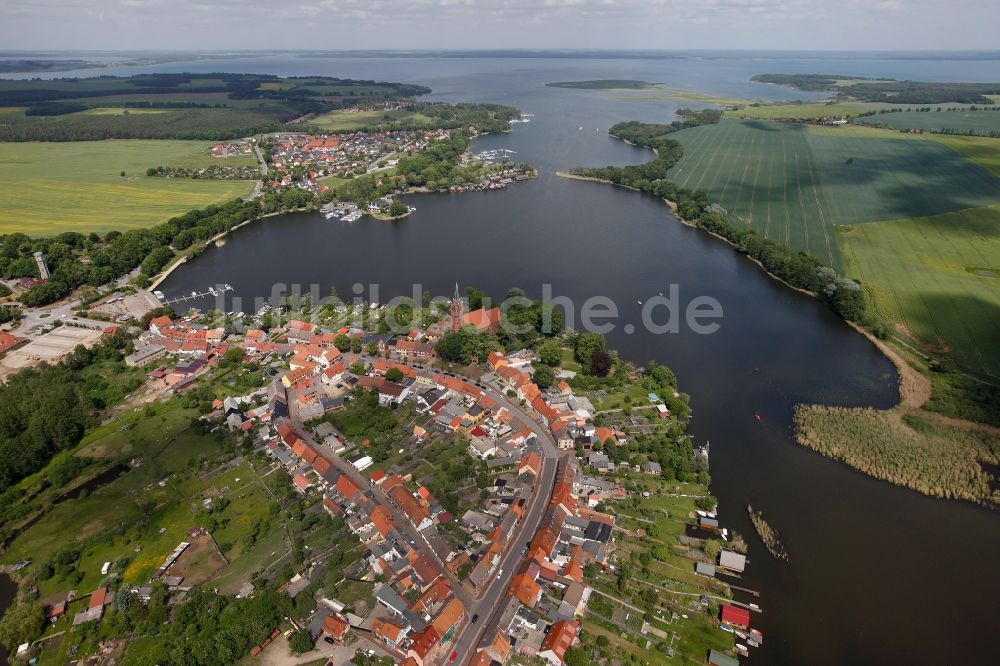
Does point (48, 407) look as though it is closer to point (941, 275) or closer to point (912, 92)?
point (941, 275)

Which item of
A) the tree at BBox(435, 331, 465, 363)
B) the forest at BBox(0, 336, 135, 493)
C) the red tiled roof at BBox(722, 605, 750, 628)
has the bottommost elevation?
the red tiled roof at BBox(722, 605, 750, 628)

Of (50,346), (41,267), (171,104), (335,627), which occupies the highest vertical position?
(171,104)

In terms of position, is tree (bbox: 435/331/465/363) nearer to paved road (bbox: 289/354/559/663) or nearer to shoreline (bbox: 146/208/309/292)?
paved road (bbox: 289/354/559/663)

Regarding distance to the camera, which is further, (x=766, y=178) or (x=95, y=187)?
(x=766, y=178)

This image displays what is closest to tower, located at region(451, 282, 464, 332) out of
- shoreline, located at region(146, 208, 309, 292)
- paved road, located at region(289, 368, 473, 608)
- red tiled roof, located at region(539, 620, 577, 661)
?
paved road, located at region(289, 368, 473, 608)

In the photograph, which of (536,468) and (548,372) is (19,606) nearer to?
(536,468)

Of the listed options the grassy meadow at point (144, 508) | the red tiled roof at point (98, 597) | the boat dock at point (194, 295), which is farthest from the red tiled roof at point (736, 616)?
the boat dock at point (194, 295)

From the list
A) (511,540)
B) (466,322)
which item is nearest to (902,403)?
(511,540)
